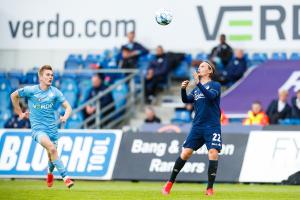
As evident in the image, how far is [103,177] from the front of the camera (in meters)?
21.0

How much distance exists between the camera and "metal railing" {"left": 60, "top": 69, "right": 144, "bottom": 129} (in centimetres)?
2595

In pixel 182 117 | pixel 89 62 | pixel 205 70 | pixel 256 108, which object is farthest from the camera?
pixel 89 62

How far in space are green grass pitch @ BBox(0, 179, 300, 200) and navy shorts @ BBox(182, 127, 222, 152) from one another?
858 mm

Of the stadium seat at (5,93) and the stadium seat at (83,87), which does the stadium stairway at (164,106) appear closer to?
the stadium seat at (83,87)

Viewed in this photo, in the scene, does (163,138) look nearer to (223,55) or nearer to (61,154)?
(61,154)

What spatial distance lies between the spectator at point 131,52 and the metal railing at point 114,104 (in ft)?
1.04

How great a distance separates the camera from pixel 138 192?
16469 mm

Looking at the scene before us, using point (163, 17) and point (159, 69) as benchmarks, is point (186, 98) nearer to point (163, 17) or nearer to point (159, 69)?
point (163, 17)

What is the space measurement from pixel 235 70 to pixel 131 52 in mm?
3493

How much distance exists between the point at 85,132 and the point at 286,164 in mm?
4844

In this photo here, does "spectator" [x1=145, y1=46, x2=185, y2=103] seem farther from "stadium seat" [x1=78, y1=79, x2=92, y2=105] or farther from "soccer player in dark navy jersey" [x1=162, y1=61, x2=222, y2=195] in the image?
"soccer player in dark navy jersey" [x1=162, y1=61, x2=222, y2=195]

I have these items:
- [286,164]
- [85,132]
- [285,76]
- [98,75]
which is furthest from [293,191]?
[98,75]

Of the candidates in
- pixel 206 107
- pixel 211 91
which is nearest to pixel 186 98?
pixel 206 107

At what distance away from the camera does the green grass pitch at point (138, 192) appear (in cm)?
1505
